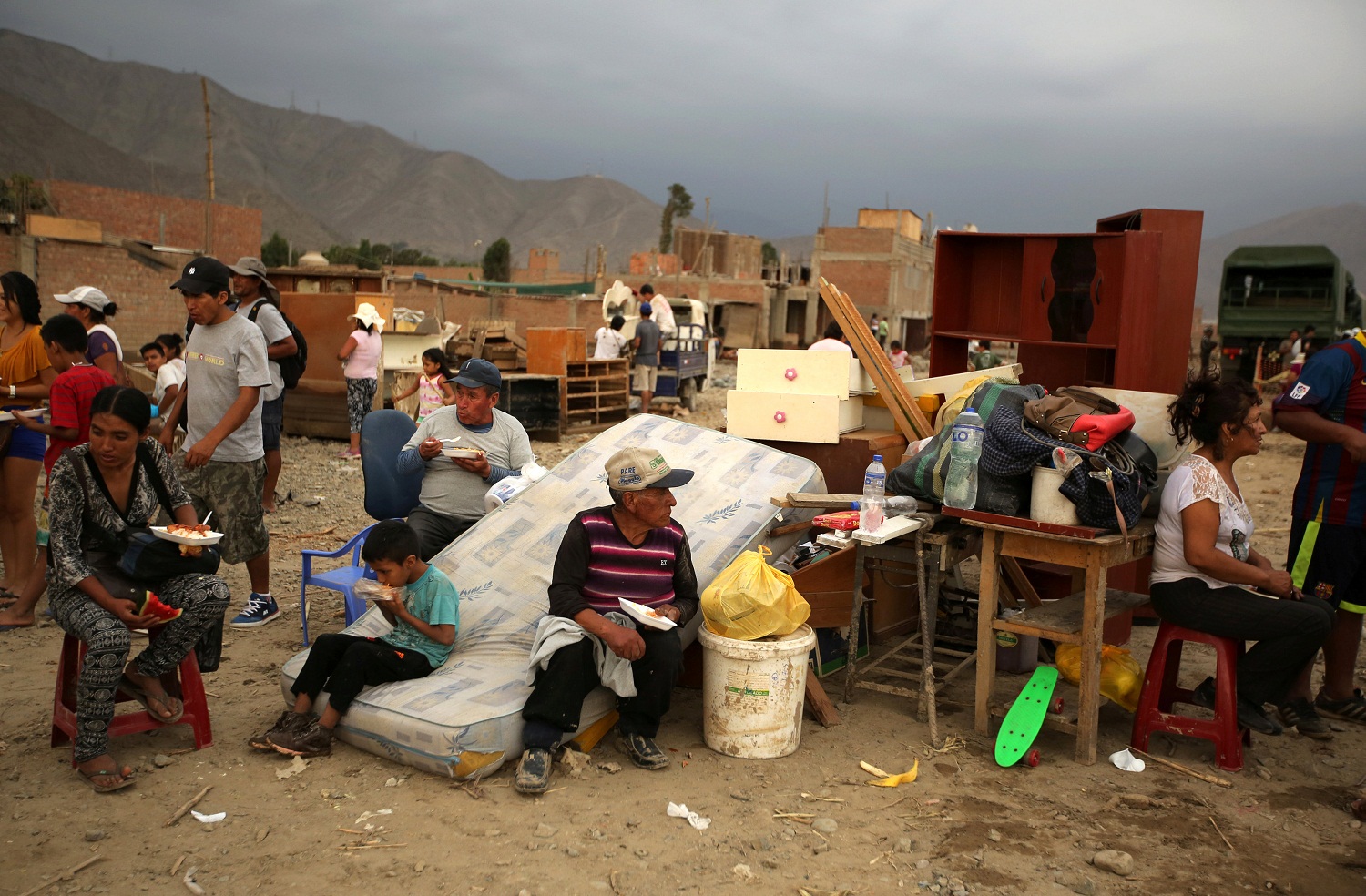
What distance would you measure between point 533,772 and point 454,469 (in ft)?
7.09

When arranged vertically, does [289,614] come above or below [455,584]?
below

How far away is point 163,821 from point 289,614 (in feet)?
8.65

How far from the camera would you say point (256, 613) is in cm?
584

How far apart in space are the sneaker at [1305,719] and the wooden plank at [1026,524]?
5.08 feet

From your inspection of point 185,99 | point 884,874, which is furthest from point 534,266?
point 185,99

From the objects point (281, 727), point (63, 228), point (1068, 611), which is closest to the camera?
point (281, 727)

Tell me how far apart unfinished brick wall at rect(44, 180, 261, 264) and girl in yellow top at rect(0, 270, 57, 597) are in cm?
2684

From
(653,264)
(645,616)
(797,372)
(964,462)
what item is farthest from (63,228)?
(964,462)

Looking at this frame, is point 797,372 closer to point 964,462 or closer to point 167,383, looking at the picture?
point 964,462

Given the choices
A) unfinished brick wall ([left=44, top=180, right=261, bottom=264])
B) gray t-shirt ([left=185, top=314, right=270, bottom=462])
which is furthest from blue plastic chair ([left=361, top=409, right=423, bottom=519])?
unfinished brick wall ([left=44, top=180, right=261, bottom=264])

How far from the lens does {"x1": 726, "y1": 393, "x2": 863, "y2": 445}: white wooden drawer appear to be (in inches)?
243

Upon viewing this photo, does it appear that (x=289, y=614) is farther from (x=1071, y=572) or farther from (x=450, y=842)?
(x=1071, y=572)

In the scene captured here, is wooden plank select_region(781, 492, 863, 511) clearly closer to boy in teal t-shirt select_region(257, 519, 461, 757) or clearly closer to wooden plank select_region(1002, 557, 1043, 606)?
wooden plank select_region(1002, 557, 1043, 606)

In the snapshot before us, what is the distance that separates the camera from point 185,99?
134 m
